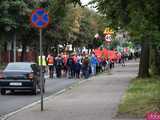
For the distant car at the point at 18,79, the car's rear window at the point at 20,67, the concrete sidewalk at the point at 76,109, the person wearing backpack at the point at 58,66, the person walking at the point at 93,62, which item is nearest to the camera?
the concrete sidewalk at the point at 76,109

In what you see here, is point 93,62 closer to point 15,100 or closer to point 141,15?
point 15,100

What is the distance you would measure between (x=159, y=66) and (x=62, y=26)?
97.4 ft

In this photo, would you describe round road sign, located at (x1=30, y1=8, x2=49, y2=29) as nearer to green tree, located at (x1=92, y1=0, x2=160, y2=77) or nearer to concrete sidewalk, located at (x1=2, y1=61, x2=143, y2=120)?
green tree, located at (x1=92, y1=0, x2=160, y2=77)

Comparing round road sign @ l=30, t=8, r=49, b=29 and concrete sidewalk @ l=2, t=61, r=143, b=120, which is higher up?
round road sign @ l=30, t=8, r=49, b=29

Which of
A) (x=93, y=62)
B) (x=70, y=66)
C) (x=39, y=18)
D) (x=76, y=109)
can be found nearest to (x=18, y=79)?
(x=39, y=18)

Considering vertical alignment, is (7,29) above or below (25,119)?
above

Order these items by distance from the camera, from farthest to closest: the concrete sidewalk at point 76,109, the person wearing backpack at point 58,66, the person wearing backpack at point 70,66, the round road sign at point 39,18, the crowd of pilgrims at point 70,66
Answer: the person wearing backpack at point 58,66 → the person wearing backpack at point 70,66 → the crowd of pilgrims at point 70,66 → the round road sign at point 39,18 → the concrete sidewalk at point 76,109

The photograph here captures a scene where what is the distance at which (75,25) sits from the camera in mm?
91812

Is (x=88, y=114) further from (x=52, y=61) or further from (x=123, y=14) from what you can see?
(x=52, y=61)

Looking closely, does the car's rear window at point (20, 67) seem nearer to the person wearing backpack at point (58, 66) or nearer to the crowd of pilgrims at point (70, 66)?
the crowd of pilgrims at point (70, 66)

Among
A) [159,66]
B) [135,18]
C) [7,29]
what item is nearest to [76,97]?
[135,18]

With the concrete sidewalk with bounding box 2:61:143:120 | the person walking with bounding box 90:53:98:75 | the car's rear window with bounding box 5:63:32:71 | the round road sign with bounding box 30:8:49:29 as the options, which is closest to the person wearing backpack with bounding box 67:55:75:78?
the person walking with bounding box 90:53:98:75

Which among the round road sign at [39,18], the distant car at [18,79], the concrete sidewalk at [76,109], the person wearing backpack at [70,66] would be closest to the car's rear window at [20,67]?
the distant car at [18,79]

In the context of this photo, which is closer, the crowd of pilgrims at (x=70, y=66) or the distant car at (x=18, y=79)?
the distant car at (x=18, y=79)
